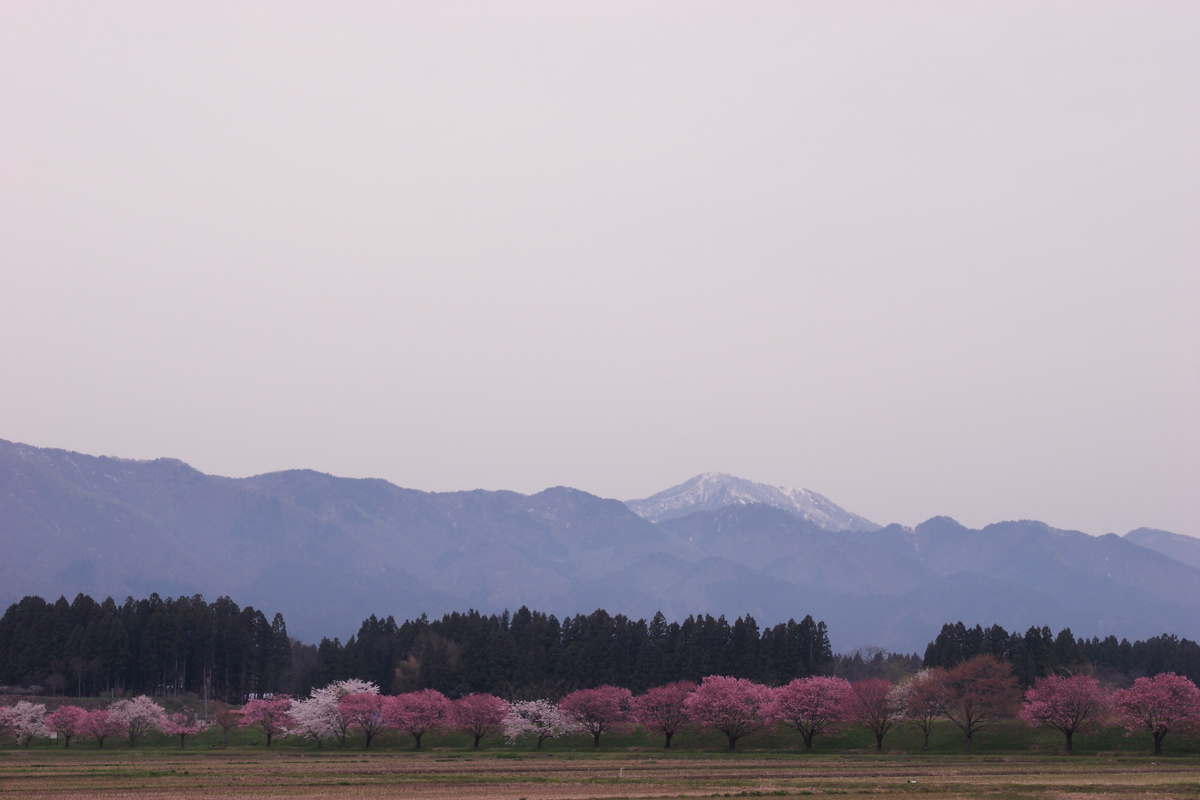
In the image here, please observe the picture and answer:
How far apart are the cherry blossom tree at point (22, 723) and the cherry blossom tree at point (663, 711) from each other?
6573cm

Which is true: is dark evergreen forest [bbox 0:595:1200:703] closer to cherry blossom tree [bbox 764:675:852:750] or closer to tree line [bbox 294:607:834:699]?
tree line [bbox 294:607:834:699]

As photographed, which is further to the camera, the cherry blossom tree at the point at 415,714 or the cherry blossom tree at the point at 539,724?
the cherry blossom tree at the point at 539,724

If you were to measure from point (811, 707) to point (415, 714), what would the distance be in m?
42.4

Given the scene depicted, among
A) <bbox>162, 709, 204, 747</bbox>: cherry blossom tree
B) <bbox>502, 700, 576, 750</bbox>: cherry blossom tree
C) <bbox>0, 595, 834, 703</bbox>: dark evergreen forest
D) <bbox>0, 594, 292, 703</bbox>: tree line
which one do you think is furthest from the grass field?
<bbox>0, 594, 292, 703</bbox>: tree line

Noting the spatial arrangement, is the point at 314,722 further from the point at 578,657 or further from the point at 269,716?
the point at 578,657

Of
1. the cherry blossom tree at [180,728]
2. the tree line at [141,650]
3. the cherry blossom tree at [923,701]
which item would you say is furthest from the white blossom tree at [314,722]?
the cherry blossom tree at [923,701]

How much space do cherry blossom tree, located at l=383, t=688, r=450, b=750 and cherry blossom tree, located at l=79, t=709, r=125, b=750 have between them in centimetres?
2967

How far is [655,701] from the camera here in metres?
101

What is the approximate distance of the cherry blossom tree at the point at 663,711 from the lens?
327ft

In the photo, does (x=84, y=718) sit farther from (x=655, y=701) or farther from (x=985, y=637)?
(x=985, y=637)

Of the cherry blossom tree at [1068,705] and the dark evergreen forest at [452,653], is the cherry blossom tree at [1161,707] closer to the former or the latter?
the cherry blossom tree at [1068,705]

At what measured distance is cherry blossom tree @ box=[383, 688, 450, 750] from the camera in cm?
10350

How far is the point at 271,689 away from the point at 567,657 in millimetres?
51940

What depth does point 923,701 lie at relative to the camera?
9288 cm
